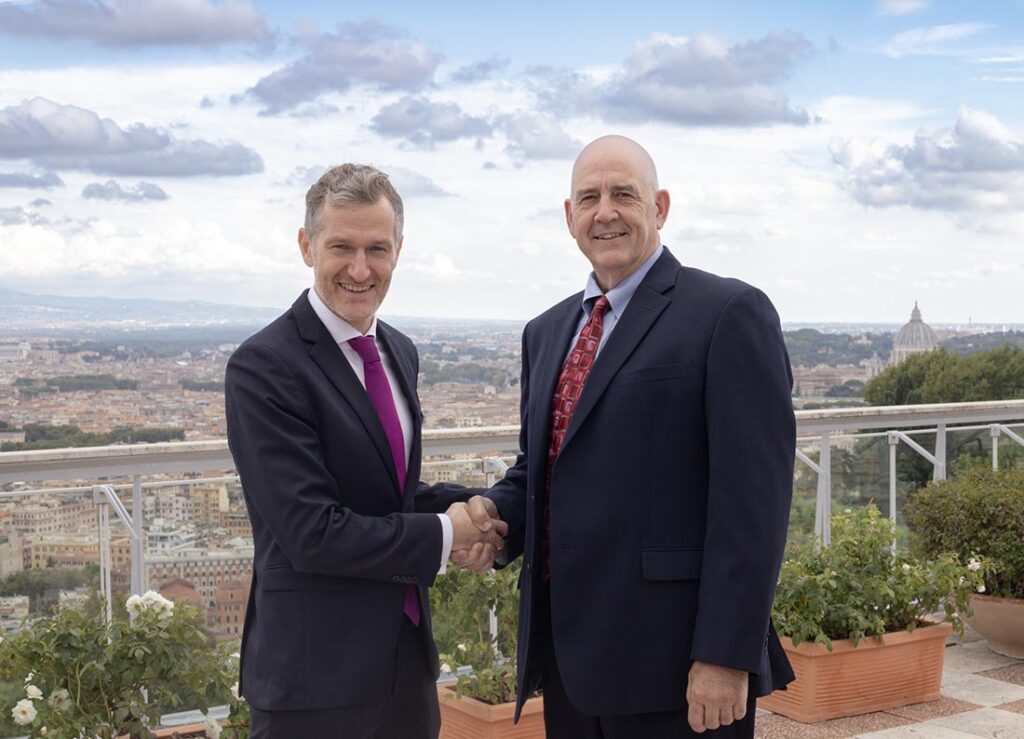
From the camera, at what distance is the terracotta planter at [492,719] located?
3.47 metres

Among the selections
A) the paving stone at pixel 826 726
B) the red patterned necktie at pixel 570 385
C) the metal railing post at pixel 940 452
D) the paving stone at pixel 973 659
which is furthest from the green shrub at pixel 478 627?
the metal railing post at pixel 940 452

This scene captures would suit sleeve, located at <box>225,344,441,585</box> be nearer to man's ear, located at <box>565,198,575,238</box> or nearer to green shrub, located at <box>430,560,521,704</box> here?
man's ear, located at <box>565,198,575,238</box>

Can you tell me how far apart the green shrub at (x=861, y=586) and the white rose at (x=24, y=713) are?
261 cm

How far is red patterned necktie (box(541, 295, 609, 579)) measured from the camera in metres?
2.17

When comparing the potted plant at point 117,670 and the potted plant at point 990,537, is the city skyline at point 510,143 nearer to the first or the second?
the potted plant at point 117,670

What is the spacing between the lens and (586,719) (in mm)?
2133

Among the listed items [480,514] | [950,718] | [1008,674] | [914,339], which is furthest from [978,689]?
[914,339]

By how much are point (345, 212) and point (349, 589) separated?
67 centimetres

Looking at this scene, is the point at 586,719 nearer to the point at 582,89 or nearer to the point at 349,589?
the point at 349,589

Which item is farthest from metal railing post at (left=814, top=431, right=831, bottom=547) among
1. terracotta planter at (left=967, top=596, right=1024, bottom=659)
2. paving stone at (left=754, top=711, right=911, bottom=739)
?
paving stone at (left=754, top=711, right=911, bottom=739)

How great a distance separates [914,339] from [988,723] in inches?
876

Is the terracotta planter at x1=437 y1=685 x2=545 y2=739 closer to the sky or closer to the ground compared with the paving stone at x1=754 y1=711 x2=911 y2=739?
closer to the sky

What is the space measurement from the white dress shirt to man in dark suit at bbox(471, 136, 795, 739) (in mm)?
208

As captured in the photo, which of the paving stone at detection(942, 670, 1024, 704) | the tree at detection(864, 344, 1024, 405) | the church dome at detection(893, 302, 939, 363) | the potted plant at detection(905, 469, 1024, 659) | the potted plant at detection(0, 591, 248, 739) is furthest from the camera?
the church dome at detection(893, 302, 939, 363)
